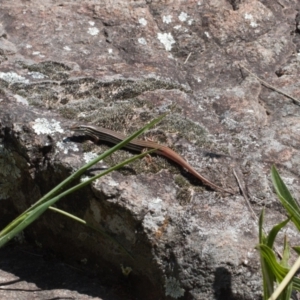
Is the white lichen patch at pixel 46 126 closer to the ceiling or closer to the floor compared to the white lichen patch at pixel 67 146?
closer to the ceiling

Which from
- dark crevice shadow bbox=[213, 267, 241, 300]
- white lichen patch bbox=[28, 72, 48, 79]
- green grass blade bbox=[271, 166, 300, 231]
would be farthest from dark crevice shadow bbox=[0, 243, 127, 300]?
white lichen patch bbox=[28, 72, 48, 79]

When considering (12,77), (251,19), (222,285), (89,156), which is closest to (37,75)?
(12,77)

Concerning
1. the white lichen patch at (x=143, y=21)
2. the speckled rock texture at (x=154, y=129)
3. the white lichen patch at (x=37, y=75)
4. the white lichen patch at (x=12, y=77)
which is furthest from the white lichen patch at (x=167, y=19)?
the white lichen patch at (x=12, y=77)

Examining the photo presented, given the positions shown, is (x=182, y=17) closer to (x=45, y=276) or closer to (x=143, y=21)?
(x=143, y=21)

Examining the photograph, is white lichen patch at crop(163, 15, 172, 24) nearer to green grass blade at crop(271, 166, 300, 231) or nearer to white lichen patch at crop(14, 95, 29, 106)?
white lichen patch at crop(14, 95, 29, 106)

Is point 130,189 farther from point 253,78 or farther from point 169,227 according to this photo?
point 253,78

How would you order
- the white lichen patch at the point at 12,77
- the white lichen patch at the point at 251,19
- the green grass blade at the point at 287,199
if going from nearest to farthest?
the green grass blade at the point at 287,199 < the white lichen patch at the point at 12,77 < the white lichen patch at the point at 251,19

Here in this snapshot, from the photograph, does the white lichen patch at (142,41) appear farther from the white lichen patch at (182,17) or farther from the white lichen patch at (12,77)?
the white lichen patch at (12,77)

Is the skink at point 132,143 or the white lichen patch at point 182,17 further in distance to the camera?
the white lichen patch at point 182,17
